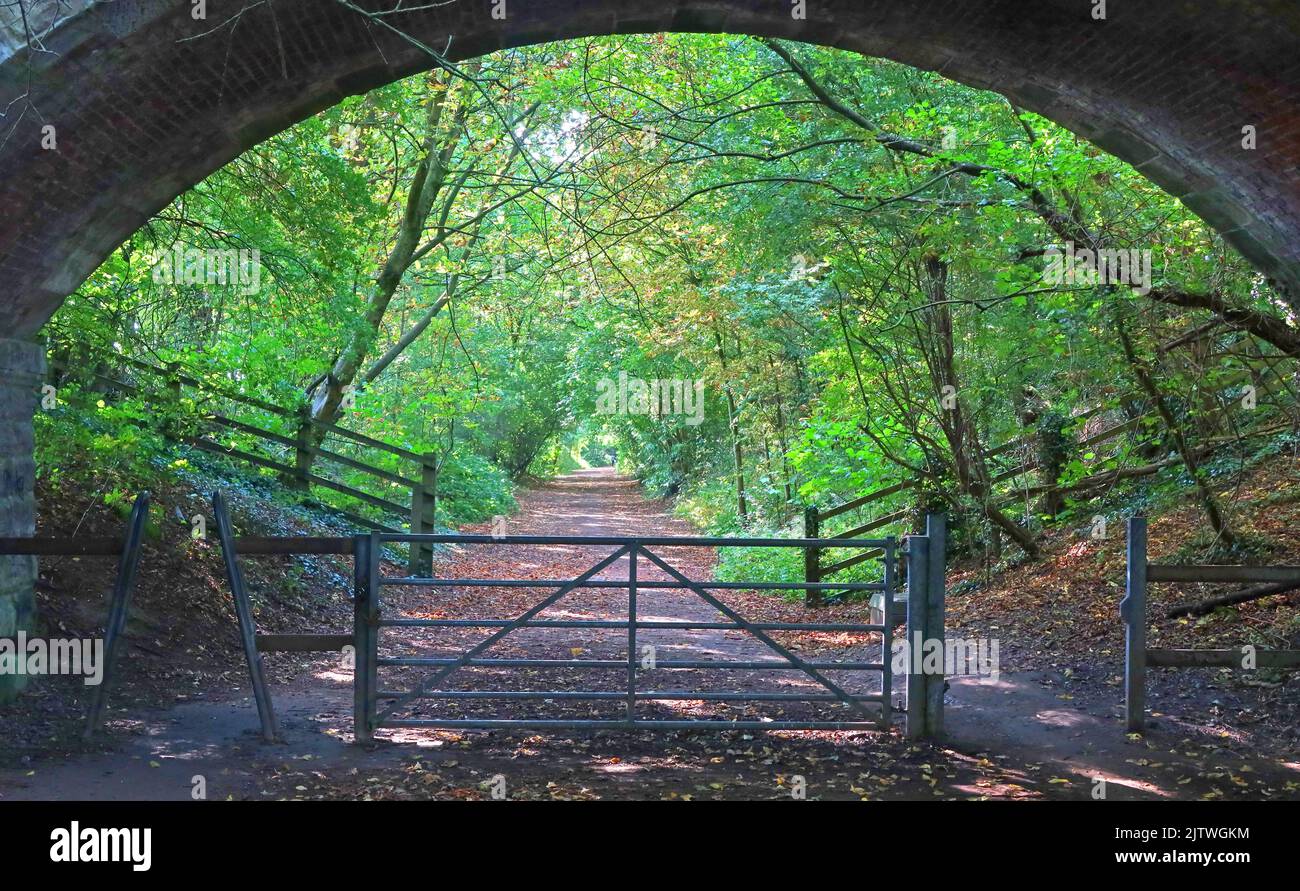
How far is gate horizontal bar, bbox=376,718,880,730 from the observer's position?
6.35 meters

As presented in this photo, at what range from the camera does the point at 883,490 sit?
13086 mm

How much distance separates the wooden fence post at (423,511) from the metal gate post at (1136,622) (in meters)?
9.54

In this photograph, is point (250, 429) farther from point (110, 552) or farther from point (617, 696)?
point (617, 696)

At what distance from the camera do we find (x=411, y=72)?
21.3 ft

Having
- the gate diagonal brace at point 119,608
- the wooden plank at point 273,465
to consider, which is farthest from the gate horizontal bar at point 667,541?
the wooden plank at point 273,465

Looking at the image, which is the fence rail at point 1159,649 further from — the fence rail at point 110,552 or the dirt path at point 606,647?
the fence rail at point 110,552

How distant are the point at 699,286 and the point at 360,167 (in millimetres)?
7411

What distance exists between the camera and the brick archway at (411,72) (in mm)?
5570

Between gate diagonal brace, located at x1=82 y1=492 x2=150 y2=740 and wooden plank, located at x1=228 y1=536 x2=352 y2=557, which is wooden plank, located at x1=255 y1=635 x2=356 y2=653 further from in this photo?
gate diagonal brace, located at x1=82 y1=492 x2=150 y2=740

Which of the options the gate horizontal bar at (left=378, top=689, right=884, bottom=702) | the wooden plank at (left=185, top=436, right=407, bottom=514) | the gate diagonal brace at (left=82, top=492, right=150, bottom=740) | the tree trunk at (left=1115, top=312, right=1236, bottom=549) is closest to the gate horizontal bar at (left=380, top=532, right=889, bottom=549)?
the gate horizontal bar at (left=378, top=689, right=884, bottom=702)

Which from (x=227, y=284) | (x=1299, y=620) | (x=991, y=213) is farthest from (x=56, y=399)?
(x=1299, y=620)

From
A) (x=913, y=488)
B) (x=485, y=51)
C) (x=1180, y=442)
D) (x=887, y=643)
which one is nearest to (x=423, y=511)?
(x=913, y=488)

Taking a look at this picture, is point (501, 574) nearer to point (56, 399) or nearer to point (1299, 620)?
point (56, 399)

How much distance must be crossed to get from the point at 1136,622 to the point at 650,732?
11.0ft
